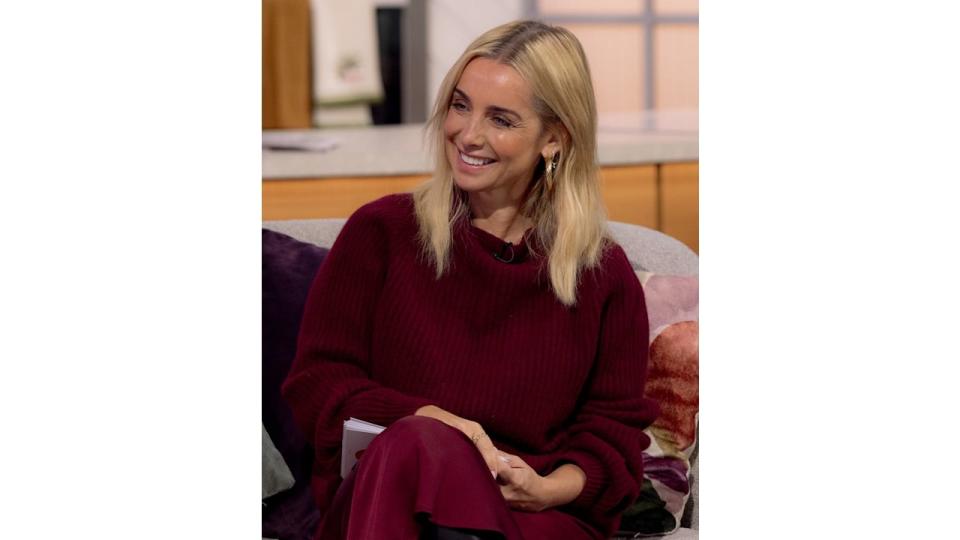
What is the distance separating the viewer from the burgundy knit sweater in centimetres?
169

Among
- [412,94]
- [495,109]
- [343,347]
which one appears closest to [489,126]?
[495,109]

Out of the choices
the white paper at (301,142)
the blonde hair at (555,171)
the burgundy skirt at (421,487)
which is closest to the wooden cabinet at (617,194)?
the white paper at (301,142)

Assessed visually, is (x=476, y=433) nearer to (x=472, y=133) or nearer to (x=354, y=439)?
(x=354, y=439)

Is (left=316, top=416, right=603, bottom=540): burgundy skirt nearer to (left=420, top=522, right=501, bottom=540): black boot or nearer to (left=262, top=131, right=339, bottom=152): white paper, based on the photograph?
(left=420, top=522, right=501, bottom=540): black boot

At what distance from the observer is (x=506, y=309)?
5.68 feet

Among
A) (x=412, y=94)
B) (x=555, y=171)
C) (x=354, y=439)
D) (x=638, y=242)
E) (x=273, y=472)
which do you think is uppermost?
(x=412, y=94)

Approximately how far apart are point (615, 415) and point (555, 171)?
0.35m

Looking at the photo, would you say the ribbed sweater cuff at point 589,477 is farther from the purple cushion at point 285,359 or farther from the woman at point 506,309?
the purple cushion at point 285,359

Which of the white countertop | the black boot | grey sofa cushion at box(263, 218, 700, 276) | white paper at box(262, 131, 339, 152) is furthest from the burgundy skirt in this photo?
white paper at box(262, 131, 339, 152)

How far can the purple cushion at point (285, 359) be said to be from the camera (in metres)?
A: 1.89

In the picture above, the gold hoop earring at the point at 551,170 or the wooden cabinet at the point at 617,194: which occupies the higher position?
the gold hoop earring at the point at 551,170
